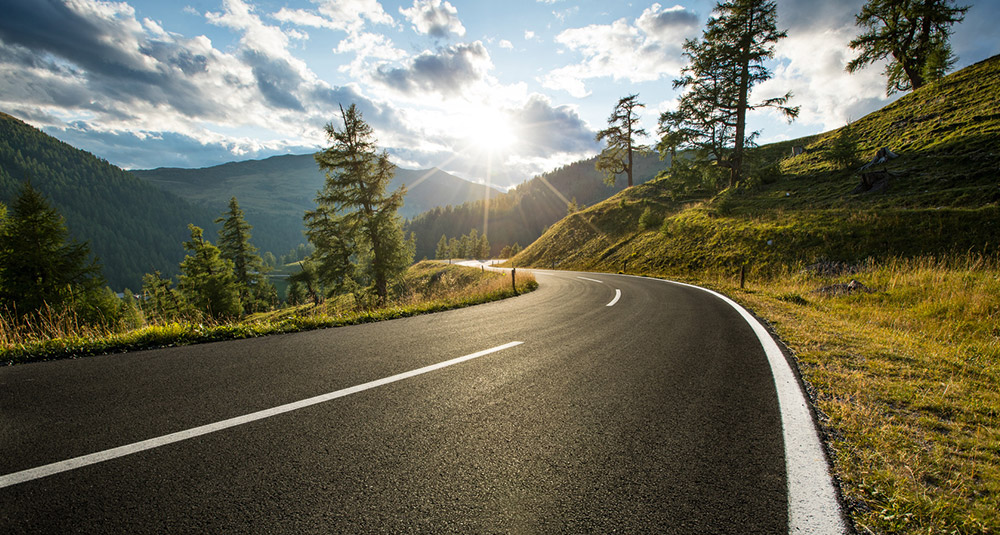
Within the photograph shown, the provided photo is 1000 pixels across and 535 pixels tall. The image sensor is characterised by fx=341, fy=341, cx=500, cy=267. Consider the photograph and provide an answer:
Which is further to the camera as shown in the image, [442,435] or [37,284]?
[37,284]

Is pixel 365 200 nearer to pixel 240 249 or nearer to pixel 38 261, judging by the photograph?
pixel 38 261

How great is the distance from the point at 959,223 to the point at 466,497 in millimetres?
18659

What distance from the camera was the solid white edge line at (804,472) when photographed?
181 centimetres

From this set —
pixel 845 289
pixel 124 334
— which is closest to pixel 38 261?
pixel 124 334

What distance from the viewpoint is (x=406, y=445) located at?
2514 millimetres

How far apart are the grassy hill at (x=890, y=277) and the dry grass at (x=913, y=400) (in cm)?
1

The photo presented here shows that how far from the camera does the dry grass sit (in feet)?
6.24

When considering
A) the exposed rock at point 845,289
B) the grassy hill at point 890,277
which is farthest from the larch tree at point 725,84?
the exposed rock at point 845,289

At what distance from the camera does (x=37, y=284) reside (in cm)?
1440

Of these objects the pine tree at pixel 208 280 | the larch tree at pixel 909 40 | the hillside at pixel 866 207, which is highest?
the larch tree at pixel 909 40

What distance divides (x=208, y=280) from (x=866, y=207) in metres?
39.7

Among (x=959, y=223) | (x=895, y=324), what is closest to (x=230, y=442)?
(x=895, y=324)

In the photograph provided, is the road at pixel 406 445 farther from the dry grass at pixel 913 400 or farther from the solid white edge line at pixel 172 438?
the dry grass at pixel 913 400

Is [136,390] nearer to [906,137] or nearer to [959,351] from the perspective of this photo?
[959,351]
